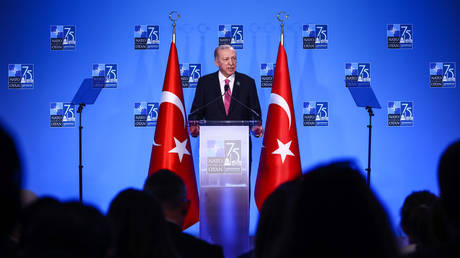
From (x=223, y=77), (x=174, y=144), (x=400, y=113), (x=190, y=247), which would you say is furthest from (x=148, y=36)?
(x=190, y=247)

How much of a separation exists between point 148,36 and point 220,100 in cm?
157

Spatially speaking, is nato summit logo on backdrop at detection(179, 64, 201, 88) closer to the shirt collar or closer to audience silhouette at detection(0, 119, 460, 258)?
the shirt collar

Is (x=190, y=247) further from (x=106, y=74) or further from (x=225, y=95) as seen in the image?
(x=106, y=74)

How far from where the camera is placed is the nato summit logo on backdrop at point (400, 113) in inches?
219

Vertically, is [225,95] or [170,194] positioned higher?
[225,95]

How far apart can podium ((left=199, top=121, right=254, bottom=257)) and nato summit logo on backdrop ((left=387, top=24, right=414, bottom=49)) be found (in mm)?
2933

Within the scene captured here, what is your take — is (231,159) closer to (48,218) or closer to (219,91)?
(219,91)

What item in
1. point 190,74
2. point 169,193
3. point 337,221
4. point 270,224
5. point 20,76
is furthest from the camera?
point 20,76

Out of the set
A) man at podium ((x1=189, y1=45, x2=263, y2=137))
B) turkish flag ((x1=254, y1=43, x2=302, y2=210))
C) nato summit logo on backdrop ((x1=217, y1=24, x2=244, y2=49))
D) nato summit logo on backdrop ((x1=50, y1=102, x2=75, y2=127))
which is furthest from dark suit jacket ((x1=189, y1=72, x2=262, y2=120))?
nato summit logo on backdrop ((x1=50, y1=102, x2=75, y2=127))

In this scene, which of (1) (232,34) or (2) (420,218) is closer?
(2) (420,218)

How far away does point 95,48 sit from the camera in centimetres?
561

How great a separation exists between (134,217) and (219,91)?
3382mm

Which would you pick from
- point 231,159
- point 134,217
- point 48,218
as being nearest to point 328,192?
point 48,218

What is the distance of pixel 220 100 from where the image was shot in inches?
182
